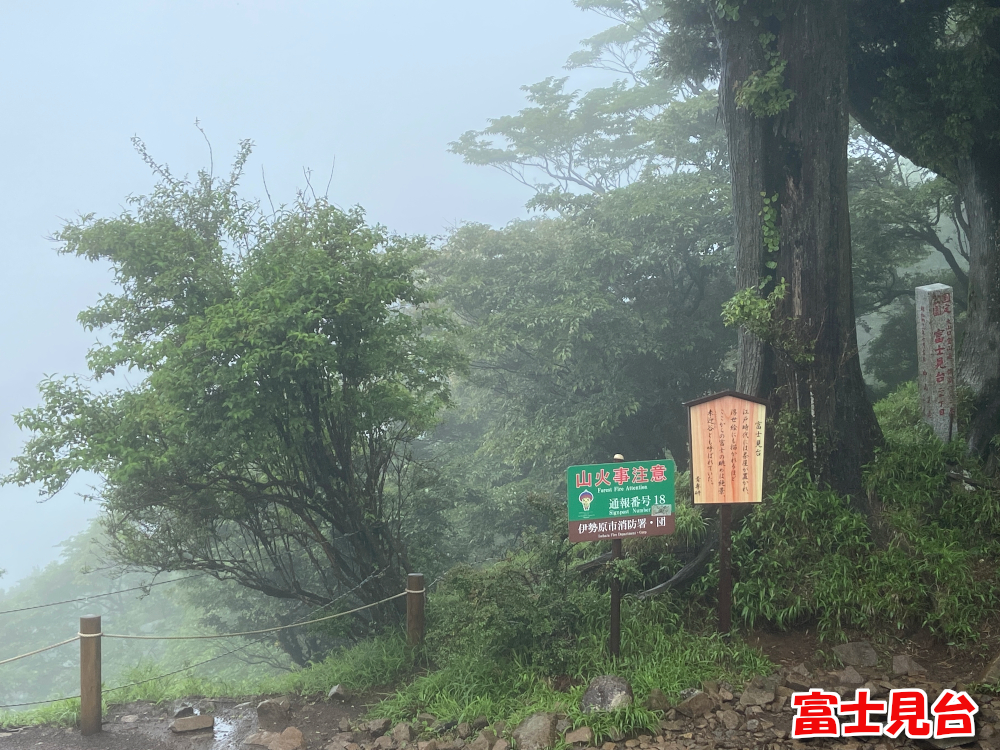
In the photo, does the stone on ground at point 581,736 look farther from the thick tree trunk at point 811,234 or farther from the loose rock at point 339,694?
the thick tree trunk at point 811,234

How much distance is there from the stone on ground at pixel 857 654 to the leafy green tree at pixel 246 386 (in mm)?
4241

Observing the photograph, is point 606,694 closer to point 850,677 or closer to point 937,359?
point 850,677

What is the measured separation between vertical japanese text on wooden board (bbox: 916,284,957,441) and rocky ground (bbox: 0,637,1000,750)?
3.04 m

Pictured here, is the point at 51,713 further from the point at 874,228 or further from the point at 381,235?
the point at 874,228

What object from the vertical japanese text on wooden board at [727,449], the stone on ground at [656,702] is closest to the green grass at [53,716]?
the stone on ground at [656,702]

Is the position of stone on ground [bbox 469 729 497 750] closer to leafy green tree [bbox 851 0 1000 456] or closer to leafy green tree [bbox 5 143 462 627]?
leafy green tree [bbox 5 143 462 627]

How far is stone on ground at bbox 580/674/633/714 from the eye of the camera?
5.02 meters

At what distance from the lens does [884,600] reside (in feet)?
18.6

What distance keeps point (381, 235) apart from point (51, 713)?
5.40 meters

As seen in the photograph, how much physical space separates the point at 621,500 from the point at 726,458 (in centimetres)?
92

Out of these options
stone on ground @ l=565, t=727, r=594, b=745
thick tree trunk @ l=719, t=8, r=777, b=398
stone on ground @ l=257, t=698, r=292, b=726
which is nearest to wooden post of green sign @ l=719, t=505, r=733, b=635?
stone on ground @ l=565, t=727, r=594, b=745

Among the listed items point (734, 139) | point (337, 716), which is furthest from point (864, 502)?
point (337, 716)

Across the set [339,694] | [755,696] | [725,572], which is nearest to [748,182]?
[725,572]

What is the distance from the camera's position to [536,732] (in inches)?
194
